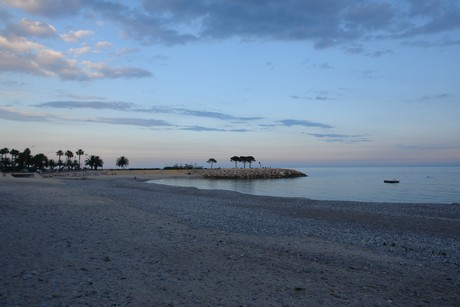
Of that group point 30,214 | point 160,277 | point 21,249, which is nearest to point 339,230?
point 160,277

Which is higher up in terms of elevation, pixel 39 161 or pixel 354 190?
pixel 39 161

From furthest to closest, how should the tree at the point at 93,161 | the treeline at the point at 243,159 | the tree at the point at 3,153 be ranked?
the treeline at the point at 243,159, the tree at the point at 93,161, the tree at the point at 3,153

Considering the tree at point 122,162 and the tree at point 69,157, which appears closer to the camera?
the tree at point 69,157

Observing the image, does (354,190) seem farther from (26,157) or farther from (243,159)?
(243,159)

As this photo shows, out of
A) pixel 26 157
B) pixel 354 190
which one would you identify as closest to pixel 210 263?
pixel 354 190

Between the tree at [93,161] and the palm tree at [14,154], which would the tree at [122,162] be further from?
the palm tree at [14,154]

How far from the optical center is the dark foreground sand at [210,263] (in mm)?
7362

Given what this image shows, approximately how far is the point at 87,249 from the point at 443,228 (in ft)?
64.2

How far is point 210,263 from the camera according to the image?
994 centimetres

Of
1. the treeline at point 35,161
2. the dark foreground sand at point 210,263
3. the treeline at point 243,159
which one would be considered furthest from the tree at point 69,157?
the dark foreground sand at point 210,263

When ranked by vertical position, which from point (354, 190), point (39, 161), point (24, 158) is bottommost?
point (354, 190)

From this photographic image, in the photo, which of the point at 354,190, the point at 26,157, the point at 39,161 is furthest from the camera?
the point at 39,161

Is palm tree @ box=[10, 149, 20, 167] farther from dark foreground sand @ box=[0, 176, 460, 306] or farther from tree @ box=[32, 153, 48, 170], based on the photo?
dark foreground sand @ box=[0, 176, 460, 306]

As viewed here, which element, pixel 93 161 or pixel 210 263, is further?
pixel 93 161
